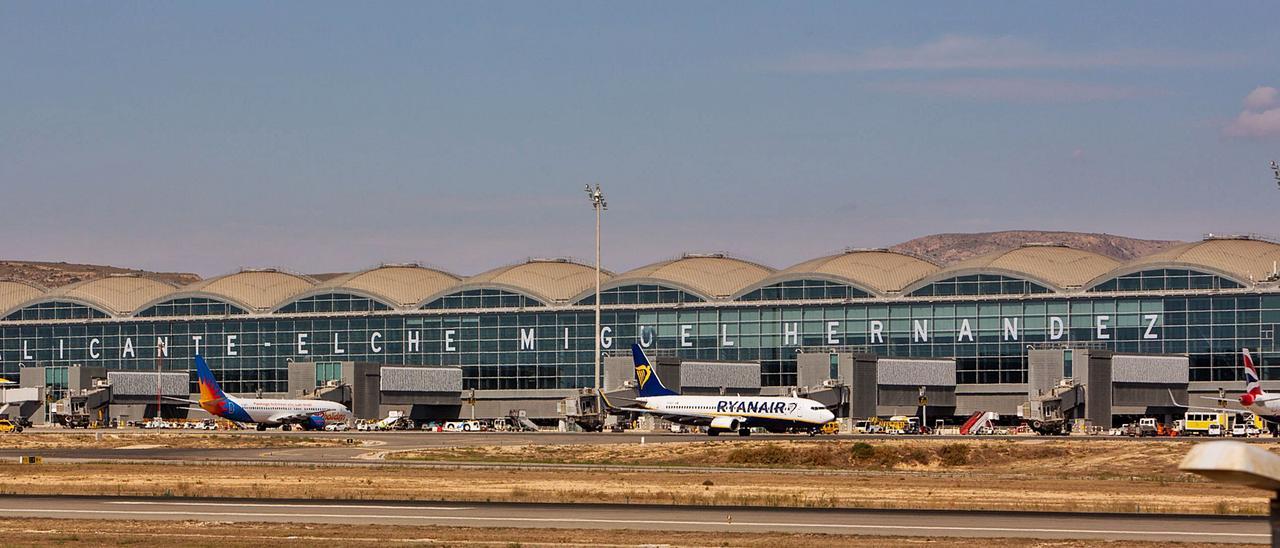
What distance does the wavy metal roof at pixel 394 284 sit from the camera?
163 metres

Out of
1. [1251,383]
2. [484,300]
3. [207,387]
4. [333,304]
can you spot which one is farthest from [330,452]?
[333,304]

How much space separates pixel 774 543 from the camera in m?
32.8

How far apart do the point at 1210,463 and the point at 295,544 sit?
25.0 m

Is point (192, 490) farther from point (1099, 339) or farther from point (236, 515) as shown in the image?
point (1099, 339)

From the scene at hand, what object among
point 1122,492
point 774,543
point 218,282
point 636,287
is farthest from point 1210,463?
point 218,282

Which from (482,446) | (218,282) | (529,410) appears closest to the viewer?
(482,446)

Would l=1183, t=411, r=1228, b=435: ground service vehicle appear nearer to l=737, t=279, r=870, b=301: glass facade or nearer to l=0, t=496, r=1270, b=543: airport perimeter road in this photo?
l=737, t=279, r=870, b=301: glass facade

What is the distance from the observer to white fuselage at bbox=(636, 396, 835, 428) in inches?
4336

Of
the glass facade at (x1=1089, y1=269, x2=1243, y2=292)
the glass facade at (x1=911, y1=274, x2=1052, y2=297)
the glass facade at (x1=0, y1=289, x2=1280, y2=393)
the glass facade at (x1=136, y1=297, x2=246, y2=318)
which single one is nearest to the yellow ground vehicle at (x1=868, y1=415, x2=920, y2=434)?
the glass facade at (x1=0, y1=289, x2=1280, y2=393)

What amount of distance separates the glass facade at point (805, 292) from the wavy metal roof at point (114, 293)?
221 ft

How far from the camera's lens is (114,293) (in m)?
174

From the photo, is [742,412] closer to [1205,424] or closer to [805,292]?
[1205,424]

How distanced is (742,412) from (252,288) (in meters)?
77.6

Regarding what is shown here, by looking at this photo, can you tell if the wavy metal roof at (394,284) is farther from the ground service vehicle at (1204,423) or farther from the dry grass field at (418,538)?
the dry grass field at (418,538)
